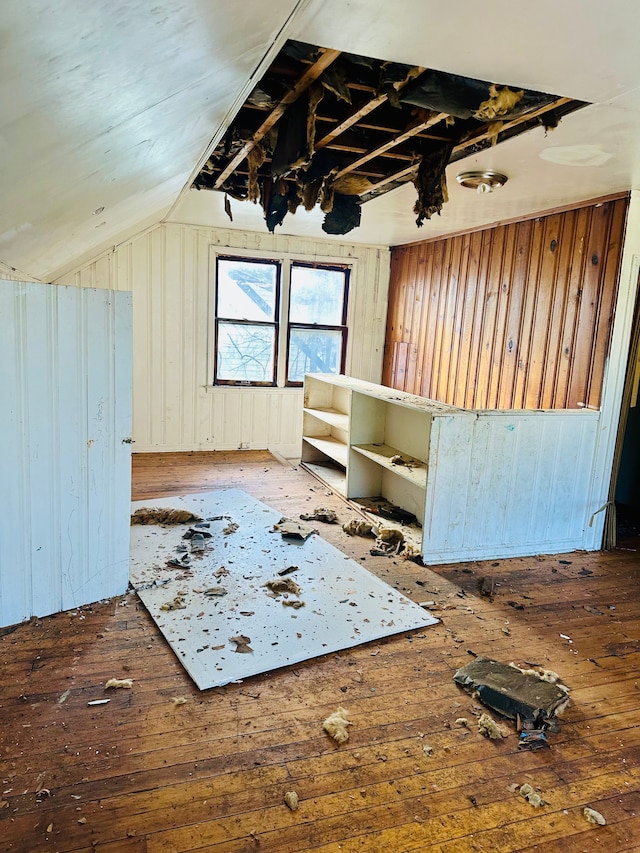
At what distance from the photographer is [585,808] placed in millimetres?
1835

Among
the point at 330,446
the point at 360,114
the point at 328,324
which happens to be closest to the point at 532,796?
the point at 360,114

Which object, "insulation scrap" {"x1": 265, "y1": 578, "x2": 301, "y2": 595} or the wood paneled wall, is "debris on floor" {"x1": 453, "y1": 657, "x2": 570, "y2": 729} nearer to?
"insulation scrap" {"x1": 265, "y1": 578, "x2": 301, "y2": 595}

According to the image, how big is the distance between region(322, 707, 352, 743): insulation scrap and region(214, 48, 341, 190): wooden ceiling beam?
252cm

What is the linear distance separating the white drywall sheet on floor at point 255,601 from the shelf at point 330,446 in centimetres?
139

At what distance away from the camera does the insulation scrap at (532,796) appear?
72.6 inches

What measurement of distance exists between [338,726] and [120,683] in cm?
92

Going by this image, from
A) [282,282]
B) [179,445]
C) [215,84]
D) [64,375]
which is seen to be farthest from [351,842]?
[282,282]

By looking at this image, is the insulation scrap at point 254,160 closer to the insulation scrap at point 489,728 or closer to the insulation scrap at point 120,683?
the insulation scrap at point 120,683

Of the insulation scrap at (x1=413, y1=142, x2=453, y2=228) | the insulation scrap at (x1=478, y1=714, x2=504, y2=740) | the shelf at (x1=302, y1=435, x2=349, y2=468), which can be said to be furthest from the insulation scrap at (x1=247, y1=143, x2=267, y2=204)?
the insulation scrap at (x1=478, y1=714, x2=504, y2=740)

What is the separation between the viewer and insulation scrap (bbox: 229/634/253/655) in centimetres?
259

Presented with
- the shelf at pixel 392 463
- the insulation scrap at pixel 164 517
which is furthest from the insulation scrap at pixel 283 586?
the insulation scrap at pixel 164 517

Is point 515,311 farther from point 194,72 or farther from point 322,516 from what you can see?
point 194,72

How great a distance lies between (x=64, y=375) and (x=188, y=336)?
3685mm

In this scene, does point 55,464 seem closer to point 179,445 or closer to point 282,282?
point 179,445
